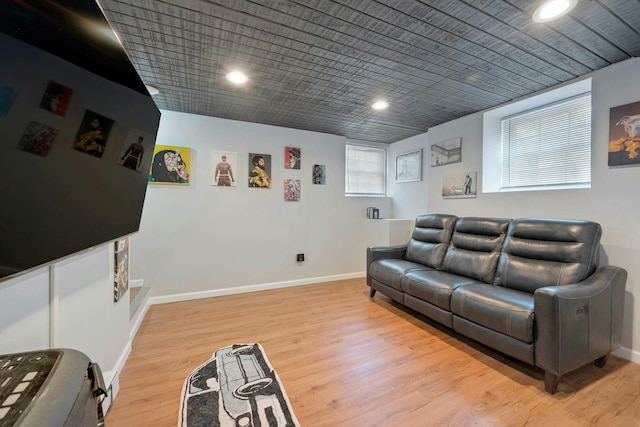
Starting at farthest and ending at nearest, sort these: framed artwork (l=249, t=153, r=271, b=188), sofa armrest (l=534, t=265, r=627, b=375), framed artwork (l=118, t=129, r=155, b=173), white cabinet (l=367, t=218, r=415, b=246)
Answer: white cabinet (l=367, t=218, r=415, b=246) < framed artwork (l=249, t=153, r=271, b=188) < sofa armrest (l=534, t=265, r=627, b=375) < framed artwork (l=118, t=129, r=155, b=173)

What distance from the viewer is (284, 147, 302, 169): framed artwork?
3.68 meters

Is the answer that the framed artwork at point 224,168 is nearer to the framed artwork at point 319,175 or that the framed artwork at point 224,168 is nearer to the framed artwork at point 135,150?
the framed artwork at point 319,175

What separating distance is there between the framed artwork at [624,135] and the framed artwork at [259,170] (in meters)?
3.45

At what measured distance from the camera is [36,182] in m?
0.68

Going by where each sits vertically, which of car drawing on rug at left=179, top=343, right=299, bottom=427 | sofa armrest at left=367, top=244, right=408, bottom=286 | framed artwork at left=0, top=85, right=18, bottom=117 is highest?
framed artwork at left=0, top=85, right=18, bottom=117

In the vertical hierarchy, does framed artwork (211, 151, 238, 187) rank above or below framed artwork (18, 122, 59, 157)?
above

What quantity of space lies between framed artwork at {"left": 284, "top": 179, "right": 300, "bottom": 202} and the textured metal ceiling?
117 centimetres

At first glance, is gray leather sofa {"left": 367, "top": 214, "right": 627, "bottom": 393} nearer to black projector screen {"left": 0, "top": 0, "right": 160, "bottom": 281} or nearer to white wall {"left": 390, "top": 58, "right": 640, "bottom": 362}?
white wall {"left": 390, "top": 58, "right": 640, "bottom": 362}

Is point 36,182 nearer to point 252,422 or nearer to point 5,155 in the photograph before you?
point 5,155

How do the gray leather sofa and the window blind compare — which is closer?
the gray leather sofa

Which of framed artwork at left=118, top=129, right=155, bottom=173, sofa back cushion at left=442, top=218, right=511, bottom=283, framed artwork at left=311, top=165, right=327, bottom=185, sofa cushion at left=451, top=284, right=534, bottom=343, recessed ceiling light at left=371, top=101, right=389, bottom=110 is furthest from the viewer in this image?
framed artwork at left=311, top=165, right=327, bottom=185

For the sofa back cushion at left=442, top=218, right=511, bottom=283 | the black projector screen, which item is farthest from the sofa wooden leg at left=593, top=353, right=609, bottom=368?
the black projector screen

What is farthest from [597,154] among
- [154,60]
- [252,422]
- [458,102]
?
[154,60]

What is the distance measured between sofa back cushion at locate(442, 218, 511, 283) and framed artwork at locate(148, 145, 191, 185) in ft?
10.8
